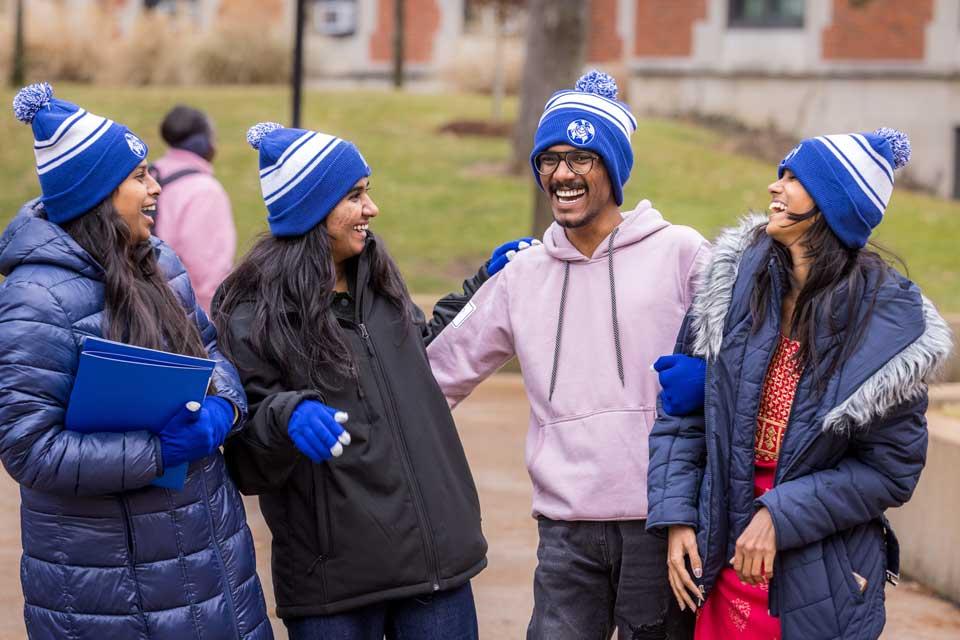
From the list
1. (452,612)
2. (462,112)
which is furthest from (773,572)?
(462,112)

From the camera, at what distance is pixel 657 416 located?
11.3 feet

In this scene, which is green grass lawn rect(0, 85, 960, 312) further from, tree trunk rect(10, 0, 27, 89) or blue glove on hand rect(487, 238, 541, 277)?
blue glove on hand rect(487, 238, 541, 277)

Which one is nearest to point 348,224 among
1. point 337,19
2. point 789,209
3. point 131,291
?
point 131,291

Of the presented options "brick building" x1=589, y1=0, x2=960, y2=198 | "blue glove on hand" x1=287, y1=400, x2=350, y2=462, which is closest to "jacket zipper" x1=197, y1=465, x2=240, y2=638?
"blue glove on hand" x1=287, y1=400, x2=350, y2=462

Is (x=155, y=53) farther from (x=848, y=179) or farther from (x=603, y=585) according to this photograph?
(x=848, y=179)

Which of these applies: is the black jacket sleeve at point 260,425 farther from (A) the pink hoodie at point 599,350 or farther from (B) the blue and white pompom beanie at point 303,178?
(A) the pink hoodie at point 599,350

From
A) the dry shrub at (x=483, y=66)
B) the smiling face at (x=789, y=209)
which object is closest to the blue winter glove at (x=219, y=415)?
the smiling face at (x=789, y=209)

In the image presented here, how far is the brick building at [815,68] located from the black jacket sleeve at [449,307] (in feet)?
57.9

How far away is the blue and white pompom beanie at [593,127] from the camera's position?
12.1ft

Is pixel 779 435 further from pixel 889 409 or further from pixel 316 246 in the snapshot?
pixel 316 246

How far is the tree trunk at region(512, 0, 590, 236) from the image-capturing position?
44.2 ft

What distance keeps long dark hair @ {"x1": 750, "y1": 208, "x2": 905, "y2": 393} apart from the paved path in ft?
8.08

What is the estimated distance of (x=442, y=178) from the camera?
16.0m

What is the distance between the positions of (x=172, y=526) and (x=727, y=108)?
19.5 m
